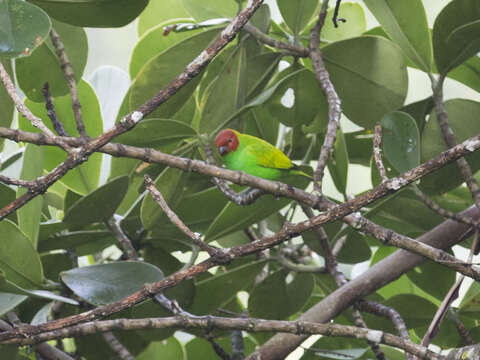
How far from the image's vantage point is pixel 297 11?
3.20ft

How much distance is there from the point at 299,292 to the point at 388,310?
7.2 inches

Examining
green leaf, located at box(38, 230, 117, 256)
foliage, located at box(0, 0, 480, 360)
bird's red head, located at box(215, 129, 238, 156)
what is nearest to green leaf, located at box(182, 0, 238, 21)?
foliage, located at box(0, 0, 480, 360)

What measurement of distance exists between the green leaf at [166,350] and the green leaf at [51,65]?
0.44 metres

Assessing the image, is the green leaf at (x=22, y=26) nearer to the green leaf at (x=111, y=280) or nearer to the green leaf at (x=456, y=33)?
the green leaf at (x=111, y=280)

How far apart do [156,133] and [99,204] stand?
13 centimetres

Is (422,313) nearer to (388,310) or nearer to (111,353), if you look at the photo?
(388,310)

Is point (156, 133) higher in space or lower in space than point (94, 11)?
lower

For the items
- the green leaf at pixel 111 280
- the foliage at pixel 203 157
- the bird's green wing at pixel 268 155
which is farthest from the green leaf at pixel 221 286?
the bird's green wing at pixel 268 155

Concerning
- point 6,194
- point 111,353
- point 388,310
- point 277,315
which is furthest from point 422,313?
point 6,194

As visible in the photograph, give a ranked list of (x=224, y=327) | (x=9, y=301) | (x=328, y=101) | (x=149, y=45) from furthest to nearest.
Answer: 1. (x=149, y=45)
2. (x=328, y=101)
3. (x=9, y=301)
4. (x=224, y=327)

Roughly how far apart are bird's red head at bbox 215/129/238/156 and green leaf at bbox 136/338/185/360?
0.35 metres

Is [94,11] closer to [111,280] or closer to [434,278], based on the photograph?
[111,280]

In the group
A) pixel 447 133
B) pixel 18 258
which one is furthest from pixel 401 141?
pixel 18 258

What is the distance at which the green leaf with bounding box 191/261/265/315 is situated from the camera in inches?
35.3
